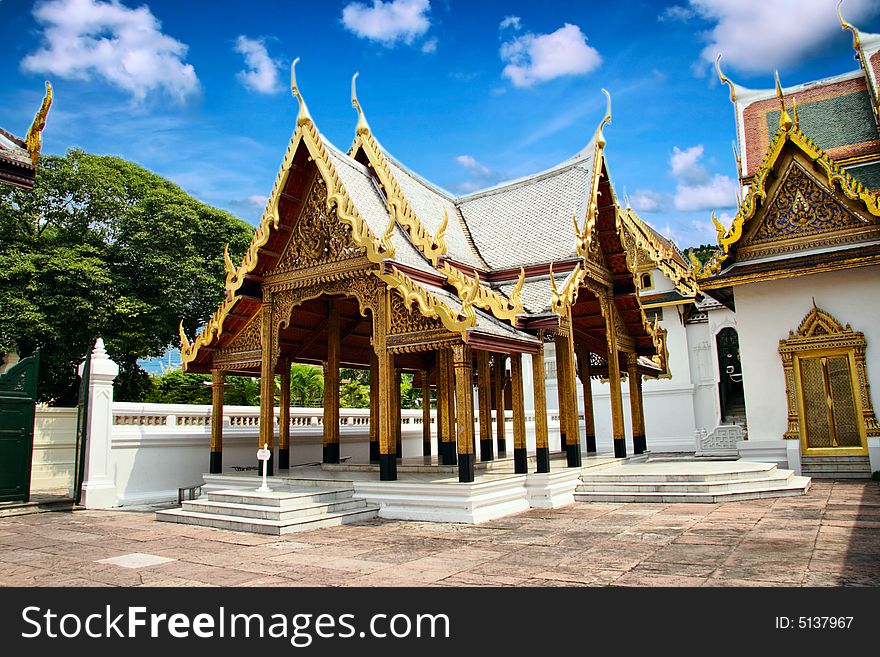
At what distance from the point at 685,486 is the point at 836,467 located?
4.39m

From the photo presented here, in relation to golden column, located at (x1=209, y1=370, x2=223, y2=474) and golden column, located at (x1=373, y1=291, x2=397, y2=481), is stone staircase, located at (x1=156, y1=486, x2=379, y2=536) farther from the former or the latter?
golden column, located at (x1=209, y1=370, x2=223, y2=474)

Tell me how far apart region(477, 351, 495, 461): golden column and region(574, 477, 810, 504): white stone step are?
2.52 metres

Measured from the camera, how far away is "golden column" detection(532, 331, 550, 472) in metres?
8.72

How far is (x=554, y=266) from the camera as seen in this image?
33.1ft

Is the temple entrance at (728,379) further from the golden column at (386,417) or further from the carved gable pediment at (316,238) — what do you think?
the carved gable pediment at (316,238)

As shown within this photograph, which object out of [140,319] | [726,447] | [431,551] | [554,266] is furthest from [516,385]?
[140,319]

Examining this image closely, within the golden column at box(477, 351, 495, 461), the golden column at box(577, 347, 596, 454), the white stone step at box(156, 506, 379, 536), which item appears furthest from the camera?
the golden column at box(577, 347, 596, 454)

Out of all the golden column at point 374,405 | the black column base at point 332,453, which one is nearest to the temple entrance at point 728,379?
the golden column at point 374,405

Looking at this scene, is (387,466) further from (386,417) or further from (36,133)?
(36,133)

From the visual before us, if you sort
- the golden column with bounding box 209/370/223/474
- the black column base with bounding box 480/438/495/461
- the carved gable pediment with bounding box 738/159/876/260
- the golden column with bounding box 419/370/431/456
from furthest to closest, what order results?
1. the golden column with bounding box 419/370/431/456
2. the black column base with bounding box 480/438/495/461
3. the carved gable pediment with bounding box 738/159/876/260
4. the golden column with bounding box 209/370/223/474

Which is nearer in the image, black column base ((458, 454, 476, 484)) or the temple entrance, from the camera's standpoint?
black column base ((458, 454, 476, 484))

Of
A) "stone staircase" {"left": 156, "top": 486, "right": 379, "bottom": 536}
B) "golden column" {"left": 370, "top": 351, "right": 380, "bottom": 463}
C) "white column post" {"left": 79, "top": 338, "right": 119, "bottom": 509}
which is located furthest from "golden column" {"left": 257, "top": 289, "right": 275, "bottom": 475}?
"white column post" {"left": 79, "top": 338, "right": 119, "bottom": 509}

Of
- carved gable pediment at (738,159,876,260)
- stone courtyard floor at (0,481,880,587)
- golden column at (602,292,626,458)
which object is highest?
carved gable pediment at (738,159,876,260)
